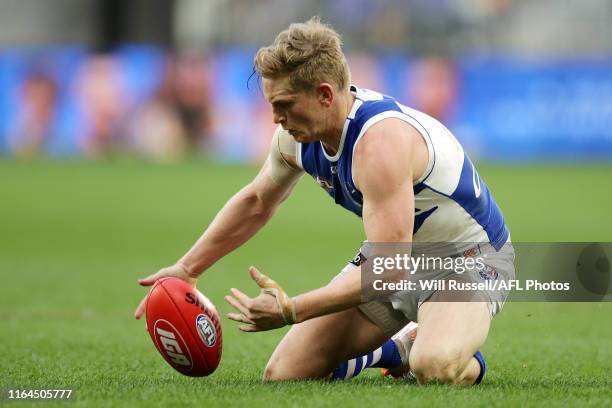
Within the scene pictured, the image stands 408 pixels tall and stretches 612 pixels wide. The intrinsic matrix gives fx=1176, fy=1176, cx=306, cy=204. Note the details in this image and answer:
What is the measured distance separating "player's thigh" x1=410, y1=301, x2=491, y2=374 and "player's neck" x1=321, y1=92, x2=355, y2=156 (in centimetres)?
96

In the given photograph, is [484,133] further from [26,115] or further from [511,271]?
[511,271]

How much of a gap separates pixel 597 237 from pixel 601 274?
21.4 feet

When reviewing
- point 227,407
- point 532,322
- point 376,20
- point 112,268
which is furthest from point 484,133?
point 227,407

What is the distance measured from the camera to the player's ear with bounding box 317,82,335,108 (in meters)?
5.48

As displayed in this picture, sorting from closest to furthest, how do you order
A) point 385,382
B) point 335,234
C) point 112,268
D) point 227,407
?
point 227,407 < point 385,382 < point 112,268 < point 335,234

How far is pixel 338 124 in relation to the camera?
5586mm

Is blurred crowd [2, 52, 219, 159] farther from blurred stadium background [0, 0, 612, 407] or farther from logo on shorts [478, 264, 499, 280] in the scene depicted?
logo on shorts [478, 264, 499, 280]

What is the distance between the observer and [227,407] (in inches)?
197

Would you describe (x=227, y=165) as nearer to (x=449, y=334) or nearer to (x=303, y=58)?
(x=449, y=334)

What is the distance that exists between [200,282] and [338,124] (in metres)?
5.43

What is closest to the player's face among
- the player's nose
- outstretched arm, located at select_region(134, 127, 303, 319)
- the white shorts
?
the player's nose

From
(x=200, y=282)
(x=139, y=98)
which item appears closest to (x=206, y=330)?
(x=200, y=282)

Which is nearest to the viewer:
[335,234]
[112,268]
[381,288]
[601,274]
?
[381,288]

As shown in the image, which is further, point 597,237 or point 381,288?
point 597,237
